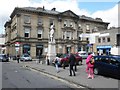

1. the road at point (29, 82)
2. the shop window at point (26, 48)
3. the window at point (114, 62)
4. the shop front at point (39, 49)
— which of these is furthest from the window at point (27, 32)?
the window at point (114, 62)

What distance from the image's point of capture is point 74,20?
5962 centimetres

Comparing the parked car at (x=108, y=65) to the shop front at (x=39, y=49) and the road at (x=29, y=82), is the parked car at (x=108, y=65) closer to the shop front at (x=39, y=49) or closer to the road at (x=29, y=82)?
the road at (x=29, y=82)

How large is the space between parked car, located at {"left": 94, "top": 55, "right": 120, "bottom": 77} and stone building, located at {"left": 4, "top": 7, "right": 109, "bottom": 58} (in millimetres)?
32258

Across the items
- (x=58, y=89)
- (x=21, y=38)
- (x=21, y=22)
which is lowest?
(x=58, y=89)

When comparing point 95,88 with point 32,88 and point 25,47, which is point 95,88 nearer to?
point 32,88

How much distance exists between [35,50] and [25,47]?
8.83ft

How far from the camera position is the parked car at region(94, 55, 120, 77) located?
14.0m

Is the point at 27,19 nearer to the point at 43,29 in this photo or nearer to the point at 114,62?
the point at 43,29

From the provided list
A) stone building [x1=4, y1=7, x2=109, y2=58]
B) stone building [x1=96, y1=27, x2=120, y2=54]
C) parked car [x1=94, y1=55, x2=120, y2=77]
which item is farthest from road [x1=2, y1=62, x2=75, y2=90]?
stone building [x1=4, y1=7, x2=109, y2=58]

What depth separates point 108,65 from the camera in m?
14.9

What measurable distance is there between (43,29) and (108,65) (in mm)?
40685

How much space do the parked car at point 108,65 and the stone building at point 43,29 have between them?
32.3m

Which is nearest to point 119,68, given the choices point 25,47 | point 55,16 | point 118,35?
point 118,35

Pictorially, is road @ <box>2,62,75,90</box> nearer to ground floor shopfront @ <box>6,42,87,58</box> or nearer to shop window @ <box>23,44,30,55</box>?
ground floor shopfront @ <box>6,42,87,58</box>
